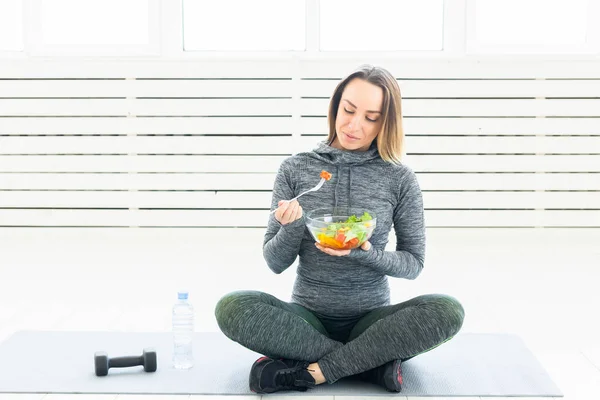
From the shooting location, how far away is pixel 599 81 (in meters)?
4.24

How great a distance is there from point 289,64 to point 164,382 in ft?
8.06

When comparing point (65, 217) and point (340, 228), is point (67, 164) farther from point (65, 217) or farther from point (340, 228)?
point (340, 228)

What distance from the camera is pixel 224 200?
4348 millimetres

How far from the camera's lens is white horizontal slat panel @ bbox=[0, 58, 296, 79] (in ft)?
13.9

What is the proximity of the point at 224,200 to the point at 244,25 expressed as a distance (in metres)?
0.93

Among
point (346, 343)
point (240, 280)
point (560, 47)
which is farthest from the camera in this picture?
point (560, 47)

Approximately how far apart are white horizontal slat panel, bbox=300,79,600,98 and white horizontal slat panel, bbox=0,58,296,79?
0.18 m

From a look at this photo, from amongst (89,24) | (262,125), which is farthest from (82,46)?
(262,125)

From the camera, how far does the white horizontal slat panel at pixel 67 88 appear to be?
14.1 feet

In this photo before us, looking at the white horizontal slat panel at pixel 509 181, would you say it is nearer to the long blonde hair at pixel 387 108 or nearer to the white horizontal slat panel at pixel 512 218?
Answer: the white horizontal slat panel at pixel 512 218

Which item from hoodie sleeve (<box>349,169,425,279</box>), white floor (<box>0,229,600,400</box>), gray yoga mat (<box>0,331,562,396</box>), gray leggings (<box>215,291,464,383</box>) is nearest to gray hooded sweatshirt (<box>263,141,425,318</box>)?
hoodie sleeve (<box>349,169,425,279</box>)

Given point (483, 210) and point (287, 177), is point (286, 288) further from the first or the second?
point (483, 210)

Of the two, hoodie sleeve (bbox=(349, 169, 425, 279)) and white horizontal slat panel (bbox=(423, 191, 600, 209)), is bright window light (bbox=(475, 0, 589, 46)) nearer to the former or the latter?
white horizontal slat panel (bbox=(423, 191, 600, 209))

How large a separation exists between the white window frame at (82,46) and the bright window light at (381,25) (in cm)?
87
